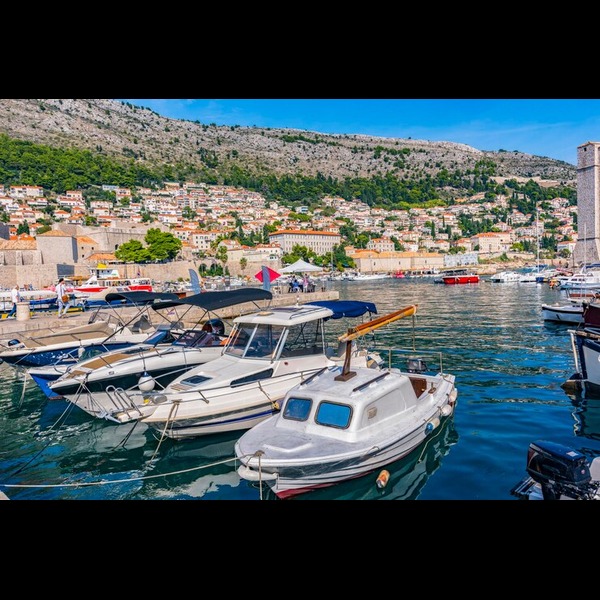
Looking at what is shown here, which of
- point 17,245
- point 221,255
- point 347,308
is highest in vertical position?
point 17,245

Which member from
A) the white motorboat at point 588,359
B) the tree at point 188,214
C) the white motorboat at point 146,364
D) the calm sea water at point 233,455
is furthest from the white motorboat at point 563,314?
the tree at point 188,214

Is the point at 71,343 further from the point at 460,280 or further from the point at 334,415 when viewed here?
the point at 460,280

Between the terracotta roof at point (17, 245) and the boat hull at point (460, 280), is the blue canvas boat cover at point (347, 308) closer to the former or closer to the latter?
the boat hull at point (460, 280)

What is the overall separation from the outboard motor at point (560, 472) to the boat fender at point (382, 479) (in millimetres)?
1808

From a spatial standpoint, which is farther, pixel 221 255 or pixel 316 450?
pixel 221 255

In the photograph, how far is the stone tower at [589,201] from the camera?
67688mm

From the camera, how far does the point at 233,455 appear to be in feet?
23.2

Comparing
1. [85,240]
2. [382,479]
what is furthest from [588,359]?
[85,240]

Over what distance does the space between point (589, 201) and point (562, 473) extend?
257 ft

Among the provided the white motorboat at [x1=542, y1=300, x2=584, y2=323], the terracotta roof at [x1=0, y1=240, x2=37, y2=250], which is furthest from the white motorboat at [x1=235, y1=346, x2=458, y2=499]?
the terracotta roof at [x1=0, y1=240, x2=37, y2=250]

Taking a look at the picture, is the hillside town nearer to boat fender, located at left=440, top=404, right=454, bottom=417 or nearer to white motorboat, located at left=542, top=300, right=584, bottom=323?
white motorboat, located at left=542, top=300, right=584, bottom=323
